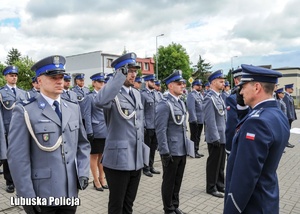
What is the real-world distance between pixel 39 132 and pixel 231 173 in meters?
1.72

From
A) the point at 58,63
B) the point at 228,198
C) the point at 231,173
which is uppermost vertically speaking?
the point at 58,63

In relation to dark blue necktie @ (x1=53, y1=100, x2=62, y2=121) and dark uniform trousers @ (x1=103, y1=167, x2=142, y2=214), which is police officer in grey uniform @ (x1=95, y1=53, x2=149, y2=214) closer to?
dark uniform trousers @ (x1=103, y1=167, x2=142, y2=214)

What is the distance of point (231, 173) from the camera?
89.6 inches

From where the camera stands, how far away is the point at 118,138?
3.45 metres

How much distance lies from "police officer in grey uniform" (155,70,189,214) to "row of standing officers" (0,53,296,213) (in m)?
0.02

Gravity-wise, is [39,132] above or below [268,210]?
above

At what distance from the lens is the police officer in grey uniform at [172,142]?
4.25 metres

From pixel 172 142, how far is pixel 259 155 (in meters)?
2.39

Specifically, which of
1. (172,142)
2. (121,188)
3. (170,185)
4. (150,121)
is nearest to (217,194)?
(170,185)

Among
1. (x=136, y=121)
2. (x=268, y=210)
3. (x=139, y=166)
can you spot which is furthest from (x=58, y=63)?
(x=268, y=210)

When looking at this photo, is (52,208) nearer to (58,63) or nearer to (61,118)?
(61,118)

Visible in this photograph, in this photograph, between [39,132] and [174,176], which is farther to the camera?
[174,176]

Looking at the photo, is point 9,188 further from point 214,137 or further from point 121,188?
point 214,137

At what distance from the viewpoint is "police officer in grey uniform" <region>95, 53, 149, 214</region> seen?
3.33 metres
